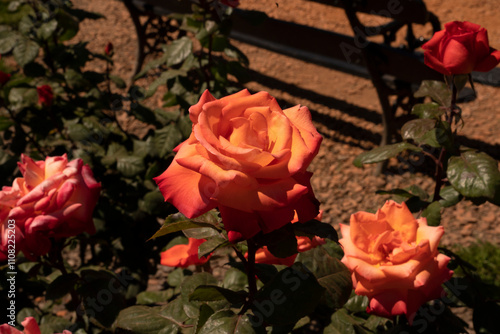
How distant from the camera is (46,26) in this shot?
7.32ft

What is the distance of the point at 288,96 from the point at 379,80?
4.90 ft

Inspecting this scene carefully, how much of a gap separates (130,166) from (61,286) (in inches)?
35.1

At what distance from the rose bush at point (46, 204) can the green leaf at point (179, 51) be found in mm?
1111

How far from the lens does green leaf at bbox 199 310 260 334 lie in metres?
0.88

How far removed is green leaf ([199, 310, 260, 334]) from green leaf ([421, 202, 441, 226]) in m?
0.78

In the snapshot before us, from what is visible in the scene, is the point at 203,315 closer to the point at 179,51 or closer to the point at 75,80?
the point at 179,51

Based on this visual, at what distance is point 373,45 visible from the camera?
3451mm

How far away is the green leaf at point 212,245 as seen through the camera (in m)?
0.87

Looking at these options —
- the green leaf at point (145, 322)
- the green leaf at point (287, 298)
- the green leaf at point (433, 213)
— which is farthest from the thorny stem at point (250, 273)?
the green leaf at point (433, 213)

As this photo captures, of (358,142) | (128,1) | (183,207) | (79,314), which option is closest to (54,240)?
(79,314)

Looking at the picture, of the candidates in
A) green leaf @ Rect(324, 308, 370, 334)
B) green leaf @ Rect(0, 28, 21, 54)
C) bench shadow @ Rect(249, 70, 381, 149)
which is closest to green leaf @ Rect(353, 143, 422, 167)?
green leaf @ Rect(324, 308, 370, 334)

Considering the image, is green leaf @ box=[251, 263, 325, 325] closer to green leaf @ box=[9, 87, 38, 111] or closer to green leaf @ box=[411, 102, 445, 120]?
green leaf @ box=[411, 102, 445, 120]

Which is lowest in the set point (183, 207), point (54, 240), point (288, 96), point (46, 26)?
point (288, 96)

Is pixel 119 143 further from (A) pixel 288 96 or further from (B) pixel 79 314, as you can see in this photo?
(A) pixel 288 96
